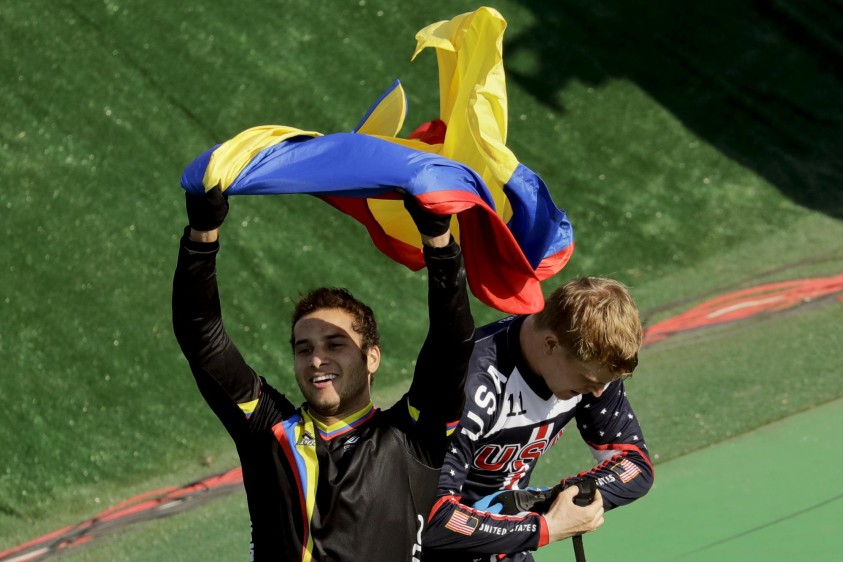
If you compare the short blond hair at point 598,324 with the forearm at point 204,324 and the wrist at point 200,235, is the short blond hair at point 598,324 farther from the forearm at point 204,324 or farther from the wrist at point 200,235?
the wrist at point 200,235

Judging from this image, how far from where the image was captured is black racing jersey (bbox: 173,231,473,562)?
3.24 meters

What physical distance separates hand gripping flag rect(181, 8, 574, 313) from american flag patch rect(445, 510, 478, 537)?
0.70 m

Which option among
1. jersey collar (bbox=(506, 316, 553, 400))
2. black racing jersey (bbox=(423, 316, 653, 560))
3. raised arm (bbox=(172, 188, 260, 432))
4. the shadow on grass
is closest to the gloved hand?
black racing jersey (bbox=(423, 316, 653, 560))

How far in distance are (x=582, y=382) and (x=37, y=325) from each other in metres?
5.14

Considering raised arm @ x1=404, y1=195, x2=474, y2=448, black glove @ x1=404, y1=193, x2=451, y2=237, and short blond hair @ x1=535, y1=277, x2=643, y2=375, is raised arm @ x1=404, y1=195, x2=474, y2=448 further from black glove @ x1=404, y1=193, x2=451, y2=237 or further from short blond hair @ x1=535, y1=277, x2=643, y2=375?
short blond hair @ x1=535, y1=277, x2=643, y2=375

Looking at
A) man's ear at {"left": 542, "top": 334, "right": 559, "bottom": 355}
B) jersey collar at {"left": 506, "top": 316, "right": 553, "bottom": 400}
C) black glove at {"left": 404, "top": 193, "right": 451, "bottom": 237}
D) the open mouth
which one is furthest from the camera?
jersey collar at {"left": 506, "top": 316, "right": 553, "bottom": 400}

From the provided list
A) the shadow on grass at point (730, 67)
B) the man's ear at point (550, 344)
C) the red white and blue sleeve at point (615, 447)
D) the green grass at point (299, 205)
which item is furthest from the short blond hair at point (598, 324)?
the shadow on grass at point (730, 67)

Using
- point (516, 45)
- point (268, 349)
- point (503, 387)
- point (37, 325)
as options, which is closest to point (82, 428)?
point (37, 325)

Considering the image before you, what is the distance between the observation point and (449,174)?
3266 millimetres

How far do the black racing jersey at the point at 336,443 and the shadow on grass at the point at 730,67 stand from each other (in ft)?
26.7

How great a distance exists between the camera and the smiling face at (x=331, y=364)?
340 centimetres

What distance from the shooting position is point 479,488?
415cm

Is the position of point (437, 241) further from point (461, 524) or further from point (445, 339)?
point (461, 524)

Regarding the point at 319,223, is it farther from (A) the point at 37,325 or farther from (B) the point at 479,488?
(B) the point at 479,488
